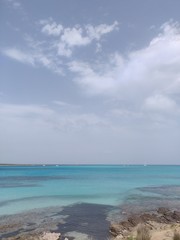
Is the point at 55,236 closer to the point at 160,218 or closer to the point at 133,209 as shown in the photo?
the point at 160,218

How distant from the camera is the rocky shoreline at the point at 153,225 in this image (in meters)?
18.7

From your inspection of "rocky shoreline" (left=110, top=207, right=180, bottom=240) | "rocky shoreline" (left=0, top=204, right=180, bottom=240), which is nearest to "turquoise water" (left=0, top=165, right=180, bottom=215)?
"rocky shoreline" (left=0, top=204, right=180, bottom=240)

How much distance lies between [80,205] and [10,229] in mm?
13135

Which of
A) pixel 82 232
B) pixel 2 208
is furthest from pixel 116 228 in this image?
pixel 2 208

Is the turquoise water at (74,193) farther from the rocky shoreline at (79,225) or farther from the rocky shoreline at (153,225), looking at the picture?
the rocky shoreline at (153,225)

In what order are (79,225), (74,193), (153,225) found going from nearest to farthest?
1. (79,225)
2. (153,225)
3. (74,193)

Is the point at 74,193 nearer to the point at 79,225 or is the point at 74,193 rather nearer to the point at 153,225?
the point at 79,225

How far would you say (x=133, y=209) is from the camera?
31.8m

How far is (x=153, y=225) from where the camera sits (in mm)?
24359

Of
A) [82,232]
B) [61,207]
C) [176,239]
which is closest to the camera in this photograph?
[176,239]

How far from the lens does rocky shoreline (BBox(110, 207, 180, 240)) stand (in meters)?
18.7

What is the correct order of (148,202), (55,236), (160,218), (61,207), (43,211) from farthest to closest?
(148,202) → (61,207) → (43,211) → (160,218) → (55,236)

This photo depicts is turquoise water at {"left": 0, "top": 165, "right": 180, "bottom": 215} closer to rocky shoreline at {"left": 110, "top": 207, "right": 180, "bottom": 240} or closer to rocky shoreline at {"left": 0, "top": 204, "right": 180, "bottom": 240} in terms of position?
rocky shoreline at {"left": 0, "top": 204, "right": 180, "bottom": 240}

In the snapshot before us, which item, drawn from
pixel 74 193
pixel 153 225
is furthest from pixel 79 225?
pixel 74 193
